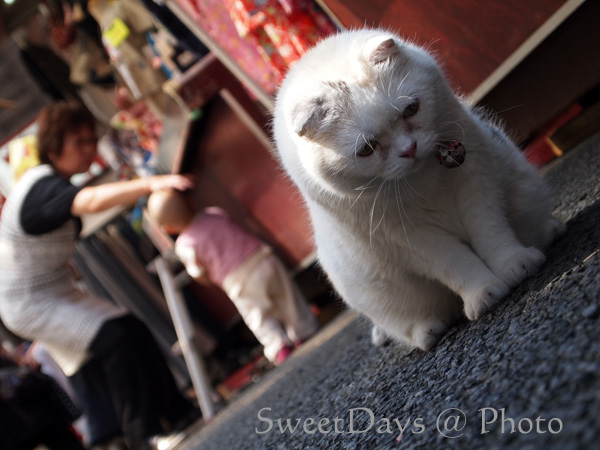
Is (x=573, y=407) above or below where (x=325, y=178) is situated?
below

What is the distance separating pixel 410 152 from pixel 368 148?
4.2 inches

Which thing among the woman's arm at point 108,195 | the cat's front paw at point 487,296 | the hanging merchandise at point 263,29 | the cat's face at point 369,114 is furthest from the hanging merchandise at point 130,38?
the cat's front paw at point 487,296

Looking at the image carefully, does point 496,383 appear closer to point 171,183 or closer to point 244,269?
point 171,183

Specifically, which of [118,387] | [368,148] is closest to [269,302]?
[118,387]

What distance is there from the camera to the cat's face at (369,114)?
1534mm

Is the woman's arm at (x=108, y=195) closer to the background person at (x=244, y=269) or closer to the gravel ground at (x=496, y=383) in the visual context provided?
the background person at (x=244, y=269)

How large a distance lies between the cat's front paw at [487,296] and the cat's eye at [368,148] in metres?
0.45

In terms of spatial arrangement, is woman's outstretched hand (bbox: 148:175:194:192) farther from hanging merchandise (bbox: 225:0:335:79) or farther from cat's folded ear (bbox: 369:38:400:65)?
cat's folded ear (bbox: 369:38:400:65)

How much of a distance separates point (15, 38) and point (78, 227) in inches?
130

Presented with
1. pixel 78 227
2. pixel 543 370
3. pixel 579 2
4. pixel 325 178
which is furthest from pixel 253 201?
pixel 543 370

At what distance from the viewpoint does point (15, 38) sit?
6.35m

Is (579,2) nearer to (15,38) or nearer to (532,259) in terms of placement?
(532,259)

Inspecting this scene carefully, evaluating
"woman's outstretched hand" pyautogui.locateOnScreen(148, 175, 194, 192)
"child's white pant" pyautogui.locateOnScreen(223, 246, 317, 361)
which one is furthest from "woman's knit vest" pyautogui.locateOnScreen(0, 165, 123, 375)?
"child's white pant" pyautogui.locateOnScreen(223, 246, 317, 361)

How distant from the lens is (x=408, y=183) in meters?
1.64
